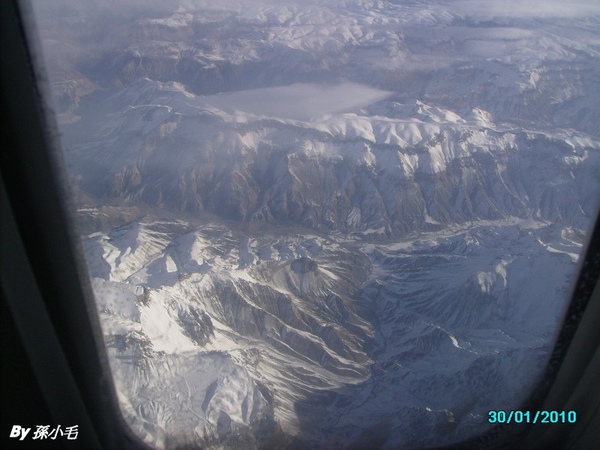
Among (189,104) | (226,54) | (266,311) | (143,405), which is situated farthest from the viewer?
(189,104)

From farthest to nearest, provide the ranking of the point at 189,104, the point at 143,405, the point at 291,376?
the point at 189,104
the point at 291,376
the point at 143,405

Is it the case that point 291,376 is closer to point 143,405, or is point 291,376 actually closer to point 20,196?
point 143,405

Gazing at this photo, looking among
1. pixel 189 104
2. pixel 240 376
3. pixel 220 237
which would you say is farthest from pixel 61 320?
pixel 189 104

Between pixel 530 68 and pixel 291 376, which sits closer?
pixel 291 376

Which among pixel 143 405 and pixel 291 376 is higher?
pixel 143 405

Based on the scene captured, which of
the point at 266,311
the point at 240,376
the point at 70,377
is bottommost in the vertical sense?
the point at 266,311
